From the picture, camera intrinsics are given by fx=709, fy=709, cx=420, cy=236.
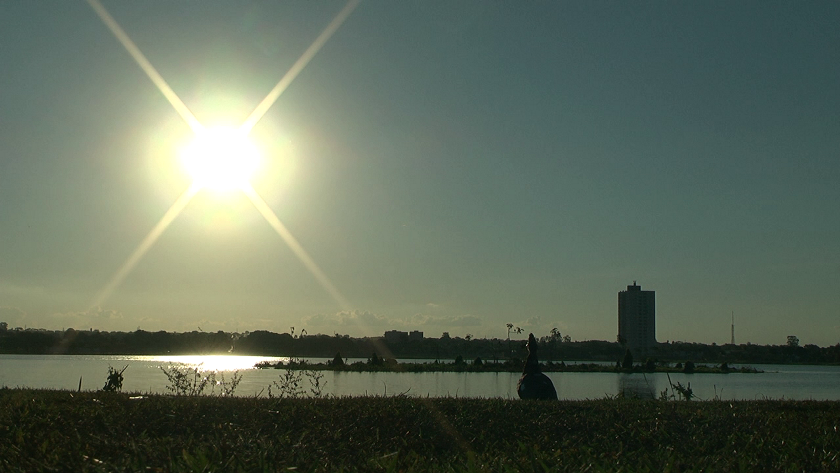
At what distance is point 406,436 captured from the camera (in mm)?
7996

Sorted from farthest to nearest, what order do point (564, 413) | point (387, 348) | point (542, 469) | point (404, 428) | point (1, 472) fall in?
point (387, 348) → point (564, 413) → point (404, 428) → point (542, 469) → point (1, 472)

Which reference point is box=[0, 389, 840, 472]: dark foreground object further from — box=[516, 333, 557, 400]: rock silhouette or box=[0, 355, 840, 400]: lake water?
box=[516, 333, 557, 400]: rock silhouette

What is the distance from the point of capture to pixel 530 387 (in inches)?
730

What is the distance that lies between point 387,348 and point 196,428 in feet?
534

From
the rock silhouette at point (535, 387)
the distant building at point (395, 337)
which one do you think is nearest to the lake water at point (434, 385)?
the rock silhouette at point (535, 387)

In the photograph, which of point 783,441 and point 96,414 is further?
point 96,414

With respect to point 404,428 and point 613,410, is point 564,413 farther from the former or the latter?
point 404,428

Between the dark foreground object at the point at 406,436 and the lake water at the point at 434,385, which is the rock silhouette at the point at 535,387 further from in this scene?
the dark foreground object at the point at 406,436

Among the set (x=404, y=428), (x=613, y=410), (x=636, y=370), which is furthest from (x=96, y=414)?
(x=636, y=370)

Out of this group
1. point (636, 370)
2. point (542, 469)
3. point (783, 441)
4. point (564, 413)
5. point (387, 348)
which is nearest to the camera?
point (542, 469)

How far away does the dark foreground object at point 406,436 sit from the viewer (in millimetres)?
4387

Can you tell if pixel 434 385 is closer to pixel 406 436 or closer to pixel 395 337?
pixel 406 436

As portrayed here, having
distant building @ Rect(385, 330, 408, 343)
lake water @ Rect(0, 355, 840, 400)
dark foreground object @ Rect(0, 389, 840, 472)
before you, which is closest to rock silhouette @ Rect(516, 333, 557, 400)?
lake water @ Rect(0, 355, 840, 400)

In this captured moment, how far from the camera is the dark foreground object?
439 cm
